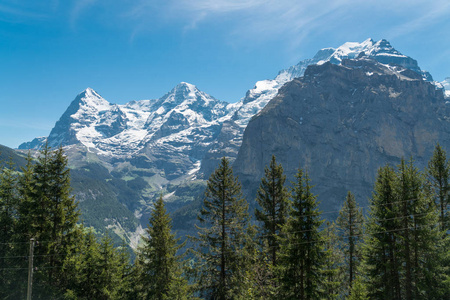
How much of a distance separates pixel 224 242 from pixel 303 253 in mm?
8665

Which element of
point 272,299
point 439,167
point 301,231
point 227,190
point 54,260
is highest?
point 439,167

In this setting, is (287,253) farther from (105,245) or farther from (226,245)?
(105,245)

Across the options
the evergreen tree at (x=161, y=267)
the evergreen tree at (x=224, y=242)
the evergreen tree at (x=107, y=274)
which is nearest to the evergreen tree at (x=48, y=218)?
the evergreen tree at (x=107, y=274)

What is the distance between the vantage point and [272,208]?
2969cm

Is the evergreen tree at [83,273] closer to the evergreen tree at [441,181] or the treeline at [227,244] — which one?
the treeline at [227,244]

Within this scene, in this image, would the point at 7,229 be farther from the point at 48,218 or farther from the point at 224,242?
the point at 224,242

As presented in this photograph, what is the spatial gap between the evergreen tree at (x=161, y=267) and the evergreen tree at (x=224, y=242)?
7.42 feet

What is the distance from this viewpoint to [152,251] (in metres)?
28.9

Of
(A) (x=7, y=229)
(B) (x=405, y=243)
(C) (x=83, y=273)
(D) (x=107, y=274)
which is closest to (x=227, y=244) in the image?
(D) (x=107, y=274)

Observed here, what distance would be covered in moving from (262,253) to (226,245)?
3.69m

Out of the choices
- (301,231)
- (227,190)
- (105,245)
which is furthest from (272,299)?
(105,245)

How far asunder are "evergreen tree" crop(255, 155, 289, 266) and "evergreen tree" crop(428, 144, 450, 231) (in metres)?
14.5

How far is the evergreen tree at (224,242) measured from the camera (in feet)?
91.2

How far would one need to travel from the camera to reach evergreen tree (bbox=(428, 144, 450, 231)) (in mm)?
29375
